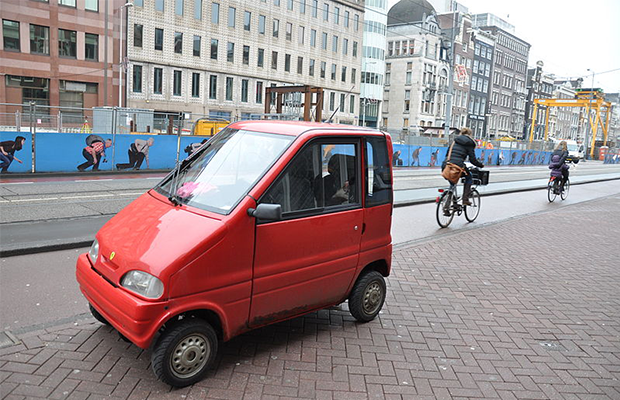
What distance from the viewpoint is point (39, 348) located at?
3814 mm

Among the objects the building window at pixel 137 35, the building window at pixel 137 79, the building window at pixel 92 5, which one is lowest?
the building window at pixel 137 79

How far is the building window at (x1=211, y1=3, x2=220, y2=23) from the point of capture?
158 ft

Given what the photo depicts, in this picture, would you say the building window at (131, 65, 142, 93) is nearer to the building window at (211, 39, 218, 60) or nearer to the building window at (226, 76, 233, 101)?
the building window at (211, 39, 218, 60)

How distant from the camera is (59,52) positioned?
39.7 m

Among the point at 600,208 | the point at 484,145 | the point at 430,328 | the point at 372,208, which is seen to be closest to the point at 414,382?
the point at 430,328

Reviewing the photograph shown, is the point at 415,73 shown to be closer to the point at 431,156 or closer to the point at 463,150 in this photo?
the point at 431,156

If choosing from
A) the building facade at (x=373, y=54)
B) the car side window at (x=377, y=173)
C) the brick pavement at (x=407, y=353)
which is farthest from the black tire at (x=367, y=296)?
the building facade at (x=373, y=54)

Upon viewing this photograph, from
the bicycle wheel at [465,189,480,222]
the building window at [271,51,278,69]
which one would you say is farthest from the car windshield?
the building window at [271,51,278,69]

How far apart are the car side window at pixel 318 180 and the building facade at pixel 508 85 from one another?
294 ft

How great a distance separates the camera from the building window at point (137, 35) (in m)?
42.9

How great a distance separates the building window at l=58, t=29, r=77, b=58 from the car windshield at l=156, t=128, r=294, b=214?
138 feet

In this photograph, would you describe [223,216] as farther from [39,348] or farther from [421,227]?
[421,227]

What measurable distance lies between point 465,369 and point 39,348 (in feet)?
11.1

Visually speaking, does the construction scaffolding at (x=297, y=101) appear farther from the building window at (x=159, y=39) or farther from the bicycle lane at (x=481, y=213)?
the building window at (x=159, y=39)
